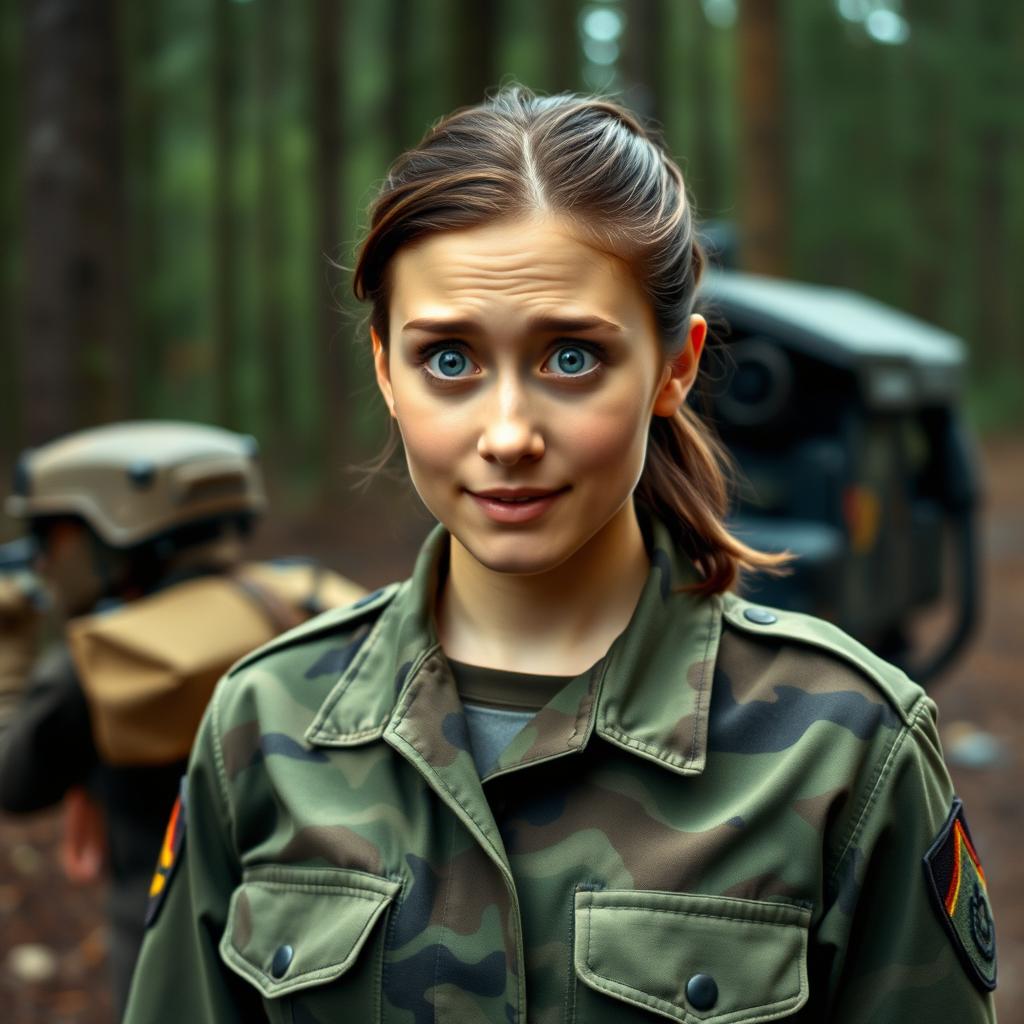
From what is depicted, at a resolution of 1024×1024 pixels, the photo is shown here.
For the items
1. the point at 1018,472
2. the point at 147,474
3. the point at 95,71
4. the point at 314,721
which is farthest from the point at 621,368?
the point at 1018,472

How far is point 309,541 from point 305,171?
9989mm

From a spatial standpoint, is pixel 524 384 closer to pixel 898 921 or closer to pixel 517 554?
pixel 517 554

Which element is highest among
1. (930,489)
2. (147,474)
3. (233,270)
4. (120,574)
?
(147,474)

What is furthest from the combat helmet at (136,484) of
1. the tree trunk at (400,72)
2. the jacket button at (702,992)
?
the tree trunk at (400,72)

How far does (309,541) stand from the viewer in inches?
566

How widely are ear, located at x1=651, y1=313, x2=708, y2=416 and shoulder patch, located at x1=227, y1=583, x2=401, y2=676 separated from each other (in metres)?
0.52

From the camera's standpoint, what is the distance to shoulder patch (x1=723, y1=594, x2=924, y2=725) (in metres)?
1.71

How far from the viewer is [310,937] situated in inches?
70.0

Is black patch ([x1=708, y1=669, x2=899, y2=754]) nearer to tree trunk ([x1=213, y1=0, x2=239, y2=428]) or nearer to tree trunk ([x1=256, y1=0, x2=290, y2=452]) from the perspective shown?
tree trunk ([x1=213, y1=0, x2=239, y2=428])

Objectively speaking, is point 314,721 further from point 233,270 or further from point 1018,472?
point 1018,472

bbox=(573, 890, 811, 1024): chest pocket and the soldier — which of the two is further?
the soldier

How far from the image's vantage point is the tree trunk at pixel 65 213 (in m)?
5.51

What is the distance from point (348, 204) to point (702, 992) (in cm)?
1989

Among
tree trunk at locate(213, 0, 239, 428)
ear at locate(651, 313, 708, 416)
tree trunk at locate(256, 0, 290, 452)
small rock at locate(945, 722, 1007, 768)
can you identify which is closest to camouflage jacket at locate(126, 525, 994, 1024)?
ear at locate(651, 313, 708, 416)
